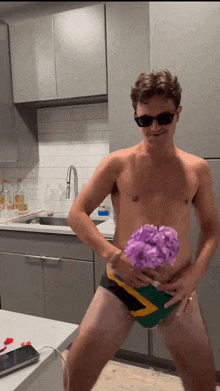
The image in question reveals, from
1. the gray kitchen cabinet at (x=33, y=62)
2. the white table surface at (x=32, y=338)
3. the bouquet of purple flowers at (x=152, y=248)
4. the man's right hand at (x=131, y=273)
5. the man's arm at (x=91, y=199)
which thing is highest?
the gray kitchen cabinet at (x=33, y=62)

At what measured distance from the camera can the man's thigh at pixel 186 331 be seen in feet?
3.76

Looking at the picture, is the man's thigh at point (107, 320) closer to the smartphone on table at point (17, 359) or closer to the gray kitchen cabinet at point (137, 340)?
the smartphone on table at point (17, 359)

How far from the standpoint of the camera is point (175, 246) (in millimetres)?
1009

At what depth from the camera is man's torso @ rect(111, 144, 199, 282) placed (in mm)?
1175

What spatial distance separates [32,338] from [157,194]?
2.09 ft

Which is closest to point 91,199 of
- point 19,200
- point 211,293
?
point 211,293

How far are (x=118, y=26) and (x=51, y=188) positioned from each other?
4.87 ft

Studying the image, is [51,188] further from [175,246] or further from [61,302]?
[175,246]

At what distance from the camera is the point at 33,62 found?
8.19 ft

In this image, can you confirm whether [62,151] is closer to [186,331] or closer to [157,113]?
[157,113]

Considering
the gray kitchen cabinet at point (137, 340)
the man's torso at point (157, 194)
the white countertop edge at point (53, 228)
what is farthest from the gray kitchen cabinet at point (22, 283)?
the man's torso at point (157, 194)

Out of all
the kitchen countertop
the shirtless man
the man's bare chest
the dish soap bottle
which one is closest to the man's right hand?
the shirtless man

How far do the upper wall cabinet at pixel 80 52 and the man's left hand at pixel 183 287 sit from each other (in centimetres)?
156

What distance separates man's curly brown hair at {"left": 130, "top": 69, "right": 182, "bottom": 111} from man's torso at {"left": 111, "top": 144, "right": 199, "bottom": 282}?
23 centimetres
